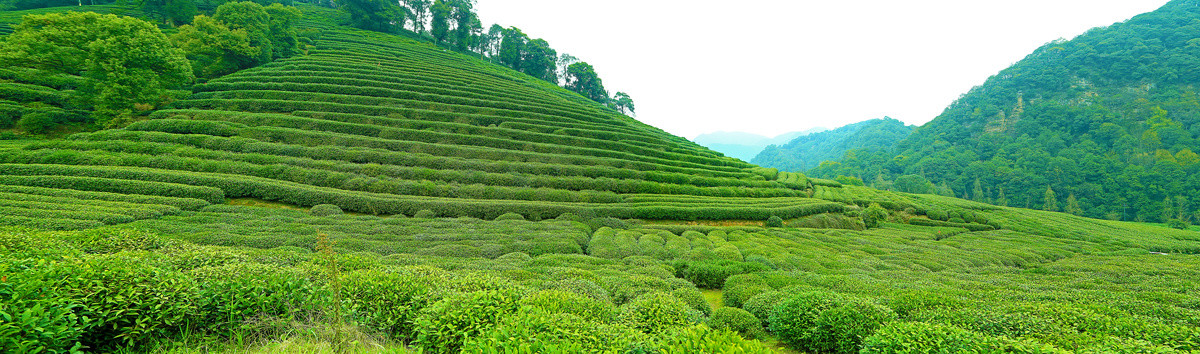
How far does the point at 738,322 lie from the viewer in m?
7.94

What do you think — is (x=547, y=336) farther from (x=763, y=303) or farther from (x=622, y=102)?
(x=622, y=102)

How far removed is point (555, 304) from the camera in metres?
6.12

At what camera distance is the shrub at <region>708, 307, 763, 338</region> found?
309 inches

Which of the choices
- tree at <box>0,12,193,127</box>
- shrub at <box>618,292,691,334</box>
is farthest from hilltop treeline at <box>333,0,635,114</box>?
shrub at <box>618,292,691,334</box>

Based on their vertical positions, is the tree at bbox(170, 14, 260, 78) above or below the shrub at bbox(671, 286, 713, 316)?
above

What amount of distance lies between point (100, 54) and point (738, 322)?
41.9 metres

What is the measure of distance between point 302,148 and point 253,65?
23986 millimetres

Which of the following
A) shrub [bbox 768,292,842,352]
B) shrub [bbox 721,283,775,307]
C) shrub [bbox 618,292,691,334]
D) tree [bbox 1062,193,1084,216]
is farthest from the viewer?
tree [bbox 1062,193,1084,216]

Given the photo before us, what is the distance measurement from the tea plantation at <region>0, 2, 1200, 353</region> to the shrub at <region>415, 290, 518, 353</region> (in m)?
0.05

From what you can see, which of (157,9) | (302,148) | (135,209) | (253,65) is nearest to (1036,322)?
(135,209)

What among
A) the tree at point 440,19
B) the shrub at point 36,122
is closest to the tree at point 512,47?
the tree at point 440,19

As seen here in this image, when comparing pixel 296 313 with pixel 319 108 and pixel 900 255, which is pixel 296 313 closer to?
pixel 900 255

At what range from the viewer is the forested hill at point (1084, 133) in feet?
213

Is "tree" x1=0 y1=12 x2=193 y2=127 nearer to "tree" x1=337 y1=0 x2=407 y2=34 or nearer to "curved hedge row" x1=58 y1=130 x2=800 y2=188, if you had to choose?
"curved hedge row" x1=58 y1=130 x2=800 y2=188
